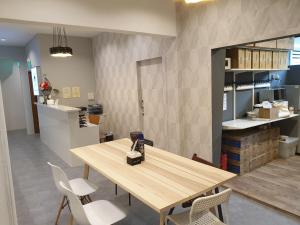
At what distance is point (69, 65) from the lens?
6375 millimetres

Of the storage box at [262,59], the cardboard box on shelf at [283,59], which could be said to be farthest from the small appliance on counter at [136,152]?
the cardboard box on shelf at [283,59]

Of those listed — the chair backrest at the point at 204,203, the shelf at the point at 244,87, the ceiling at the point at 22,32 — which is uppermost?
the ceiling at the point at 22,32

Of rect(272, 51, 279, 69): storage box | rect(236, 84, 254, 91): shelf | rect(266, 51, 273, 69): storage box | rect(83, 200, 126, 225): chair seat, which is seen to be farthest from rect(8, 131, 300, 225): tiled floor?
rect(272, 51, 279, 69): storage box

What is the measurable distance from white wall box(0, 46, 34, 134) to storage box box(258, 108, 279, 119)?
6.85 meters

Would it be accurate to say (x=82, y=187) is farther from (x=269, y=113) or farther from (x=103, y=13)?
(x=269, y=113)

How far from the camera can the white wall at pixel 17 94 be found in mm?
7352

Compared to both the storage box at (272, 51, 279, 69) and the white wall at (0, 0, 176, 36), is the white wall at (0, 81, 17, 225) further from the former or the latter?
the storage box at (272, 51, 279, 69)

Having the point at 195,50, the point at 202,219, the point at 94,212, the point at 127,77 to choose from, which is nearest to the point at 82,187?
the point at 94,212

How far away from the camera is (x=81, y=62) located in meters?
6.57

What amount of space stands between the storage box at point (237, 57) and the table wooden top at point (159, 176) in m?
2.16

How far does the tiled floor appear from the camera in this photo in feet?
8.29

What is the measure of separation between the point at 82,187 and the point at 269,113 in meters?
3.34

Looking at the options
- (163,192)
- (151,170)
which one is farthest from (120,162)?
(163,192)

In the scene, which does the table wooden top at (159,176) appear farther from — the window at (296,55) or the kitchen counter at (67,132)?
the window at (296,55)
